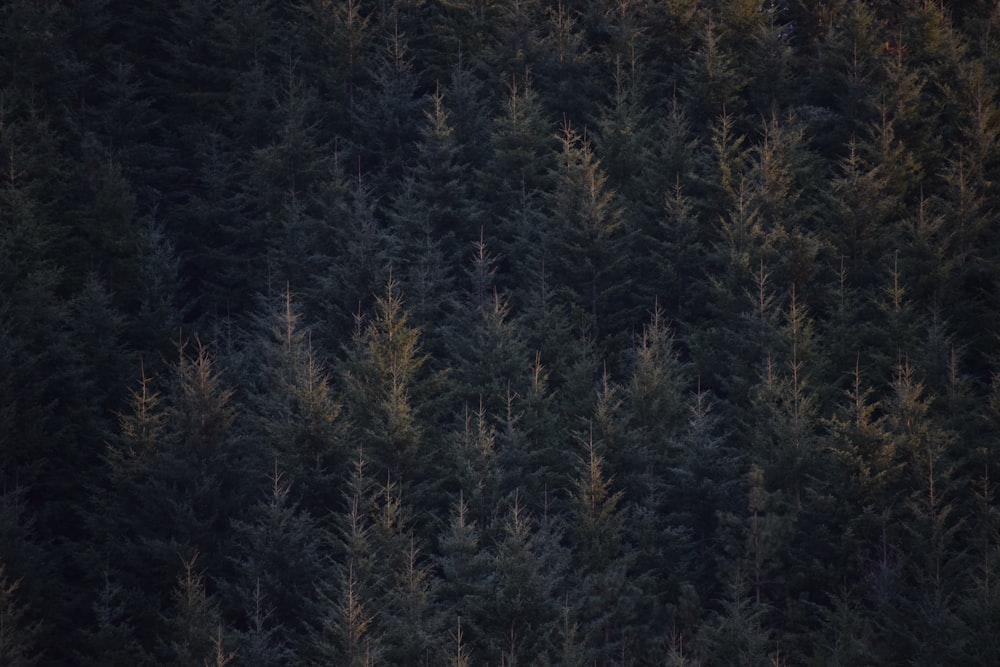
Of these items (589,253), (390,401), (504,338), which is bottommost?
(589,253)

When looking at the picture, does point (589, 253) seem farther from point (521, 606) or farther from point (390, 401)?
point (521, 606)

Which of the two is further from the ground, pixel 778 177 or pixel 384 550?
pixel 778 177

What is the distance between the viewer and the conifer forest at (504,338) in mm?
27312

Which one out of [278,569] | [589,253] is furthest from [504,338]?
[278,569]

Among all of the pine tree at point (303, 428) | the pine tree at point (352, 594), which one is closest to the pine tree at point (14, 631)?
the pine tree at point (352, 594)

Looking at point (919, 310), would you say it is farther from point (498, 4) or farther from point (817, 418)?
point (498, 4)

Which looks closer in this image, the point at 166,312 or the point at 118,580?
the point at 118,580

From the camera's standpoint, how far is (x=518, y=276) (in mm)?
39750

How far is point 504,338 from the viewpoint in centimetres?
3262

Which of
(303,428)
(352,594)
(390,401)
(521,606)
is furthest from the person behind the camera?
(390,401)

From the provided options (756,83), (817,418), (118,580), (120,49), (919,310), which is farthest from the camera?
(120,49)

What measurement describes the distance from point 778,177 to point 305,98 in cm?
2126

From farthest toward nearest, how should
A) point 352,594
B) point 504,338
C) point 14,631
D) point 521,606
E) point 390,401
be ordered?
1. point 504,338
2. point 390,401
3. point 14,631
4. point 352,594
5. point 521,606

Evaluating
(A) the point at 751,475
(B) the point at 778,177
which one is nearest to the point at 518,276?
(B) the point at 778,177
